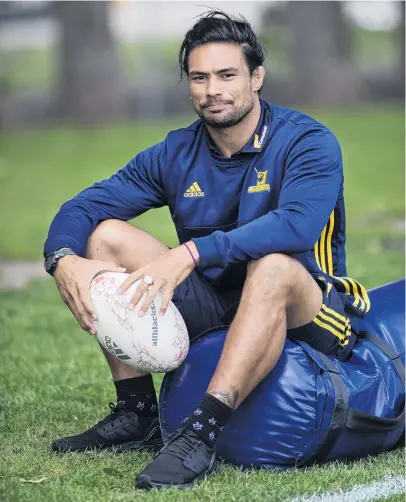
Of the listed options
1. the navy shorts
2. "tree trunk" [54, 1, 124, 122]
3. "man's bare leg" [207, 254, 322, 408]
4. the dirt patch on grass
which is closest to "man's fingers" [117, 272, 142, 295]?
"man's bare leg" [207, 254, 322, 408]

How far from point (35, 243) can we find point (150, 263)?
7123 millimetres

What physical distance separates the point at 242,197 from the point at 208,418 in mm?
917

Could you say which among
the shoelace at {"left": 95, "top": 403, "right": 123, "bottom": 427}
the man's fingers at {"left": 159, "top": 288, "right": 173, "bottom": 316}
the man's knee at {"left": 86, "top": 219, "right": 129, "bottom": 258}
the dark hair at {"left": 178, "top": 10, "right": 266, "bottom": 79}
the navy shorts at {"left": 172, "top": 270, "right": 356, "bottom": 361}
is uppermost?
the dark hair at {"left": 178, "top": 10, "right": 266, "bottom": 79}

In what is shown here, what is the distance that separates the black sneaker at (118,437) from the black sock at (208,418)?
20.5 inches

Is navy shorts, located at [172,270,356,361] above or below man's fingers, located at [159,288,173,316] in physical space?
below

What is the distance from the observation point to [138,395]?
4414mm

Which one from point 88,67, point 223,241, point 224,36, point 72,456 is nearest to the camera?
point 223,241

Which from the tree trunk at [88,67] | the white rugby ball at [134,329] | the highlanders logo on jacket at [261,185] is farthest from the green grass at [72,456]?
the tree trunk at [88,67]

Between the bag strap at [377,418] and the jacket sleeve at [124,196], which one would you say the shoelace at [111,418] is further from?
the bag strap at [377,418]

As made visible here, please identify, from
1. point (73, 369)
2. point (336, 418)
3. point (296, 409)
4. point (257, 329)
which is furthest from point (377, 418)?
point (73, 369)

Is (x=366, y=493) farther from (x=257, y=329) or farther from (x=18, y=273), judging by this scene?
(x=18, y=273)

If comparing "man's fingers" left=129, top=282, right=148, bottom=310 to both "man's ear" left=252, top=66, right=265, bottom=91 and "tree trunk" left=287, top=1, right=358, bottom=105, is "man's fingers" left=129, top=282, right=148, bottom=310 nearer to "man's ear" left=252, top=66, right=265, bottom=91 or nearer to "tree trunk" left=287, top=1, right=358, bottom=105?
"man's ear" left=252, top=66, right=265, bottom=91

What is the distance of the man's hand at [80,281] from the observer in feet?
13.2

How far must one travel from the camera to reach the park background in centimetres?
403
